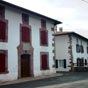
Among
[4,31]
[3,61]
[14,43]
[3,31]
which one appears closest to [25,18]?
[14,43]

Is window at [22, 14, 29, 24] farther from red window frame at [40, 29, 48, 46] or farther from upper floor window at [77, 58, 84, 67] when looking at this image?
upper floor window at [77, 58, 84, 67]

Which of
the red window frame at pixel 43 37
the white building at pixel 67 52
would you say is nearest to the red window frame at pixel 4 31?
the red window frame at pixel 43 37

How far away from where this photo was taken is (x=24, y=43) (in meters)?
25.6

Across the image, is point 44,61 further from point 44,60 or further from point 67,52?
point 67,52

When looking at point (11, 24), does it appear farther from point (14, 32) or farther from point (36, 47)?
point (36, 47)

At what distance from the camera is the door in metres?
25.6

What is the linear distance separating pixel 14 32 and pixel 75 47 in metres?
17.0

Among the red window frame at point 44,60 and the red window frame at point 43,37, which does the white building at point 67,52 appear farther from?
the red window frame at point 43,37

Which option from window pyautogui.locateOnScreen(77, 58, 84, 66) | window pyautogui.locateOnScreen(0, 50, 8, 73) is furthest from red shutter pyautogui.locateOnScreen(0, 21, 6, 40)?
window pyautogui.locateOnScreen(77, 58, 84, 66)

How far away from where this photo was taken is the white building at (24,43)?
22875 millimetres

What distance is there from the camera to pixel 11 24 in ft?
78.3

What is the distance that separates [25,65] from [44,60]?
3.35 m

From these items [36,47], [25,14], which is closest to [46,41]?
[36,47]

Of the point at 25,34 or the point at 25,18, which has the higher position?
the point at 25,18
